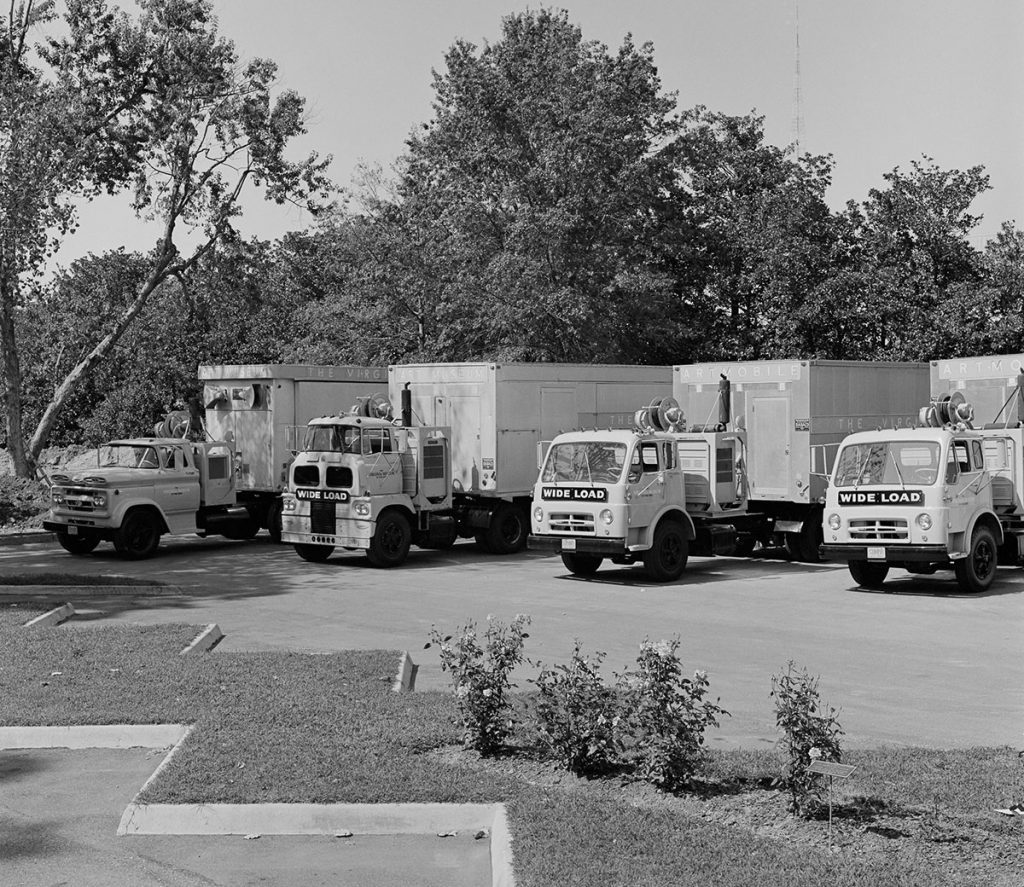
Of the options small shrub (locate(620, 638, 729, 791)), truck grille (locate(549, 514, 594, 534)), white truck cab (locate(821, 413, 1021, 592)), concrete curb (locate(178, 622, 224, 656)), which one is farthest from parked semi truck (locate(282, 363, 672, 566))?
small shrub (locate(620, 638, 729, 791))

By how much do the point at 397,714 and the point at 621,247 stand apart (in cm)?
2230

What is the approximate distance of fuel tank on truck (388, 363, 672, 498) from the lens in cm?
2289

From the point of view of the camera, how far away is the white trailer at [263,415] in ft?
82.4

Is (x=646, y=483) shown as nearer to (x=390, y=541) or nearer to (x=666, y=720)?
(x=390, y=541)

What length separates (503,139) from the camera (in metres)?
30.5

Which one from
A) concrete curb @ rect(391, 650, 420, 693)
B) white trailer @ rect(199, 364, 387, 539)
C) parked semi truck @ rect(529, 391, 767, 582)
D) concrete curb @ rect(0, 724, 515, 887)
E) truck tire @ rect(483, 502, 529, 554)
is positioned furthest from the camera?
white trailer @ rect(199, 364, 387, 539)

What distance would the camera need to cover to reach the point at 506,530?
76.8 ft

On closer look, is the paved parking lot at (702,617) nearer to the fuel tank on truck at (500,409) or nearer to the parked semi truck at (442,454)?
the parked semi truck at (442,454)

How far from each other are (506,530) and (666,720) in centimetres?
1609

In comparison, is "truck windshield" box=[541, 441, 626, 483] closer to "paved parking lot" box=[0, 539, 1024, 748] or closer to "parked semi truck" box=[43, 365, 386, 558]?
"paved parking lot" box=[0, 539, 1024, 748]

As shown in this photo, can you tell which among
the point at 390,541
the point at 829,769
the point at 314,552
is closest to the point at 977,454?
the point at 390,541

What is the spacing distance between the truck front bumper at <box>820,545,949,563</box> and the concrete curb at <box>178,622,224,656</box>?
850 centimetres

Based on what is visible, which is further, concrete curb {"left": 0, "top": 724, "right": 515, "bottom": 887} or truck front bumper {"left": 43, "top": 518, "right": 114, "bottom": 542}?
truck front bumper {"left": 43, "top": 518, "right": 114, "bottom": 542}

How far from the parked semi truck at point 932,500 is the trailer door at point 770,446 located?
2.93 meters
